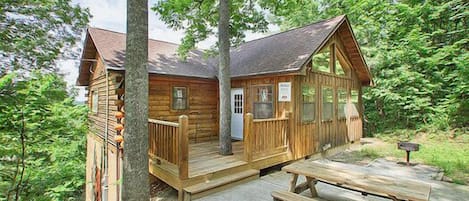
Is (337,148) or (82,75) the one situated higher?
(82,75)

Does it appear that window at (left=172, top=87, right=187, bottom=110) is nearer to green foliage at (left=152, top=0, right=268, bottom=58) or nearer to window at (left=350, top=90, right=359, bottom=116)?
green foliage at (left=152, top=0, right=268, bottom=58)

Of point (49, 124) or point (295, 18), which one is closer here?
point (49, 124)

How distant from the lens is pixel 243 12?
733 centimetres

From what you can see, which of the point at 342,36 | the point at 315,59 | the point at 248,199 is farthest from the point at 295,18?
the point at 248,199

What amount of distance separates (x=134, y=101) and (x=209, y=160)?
2559 mm

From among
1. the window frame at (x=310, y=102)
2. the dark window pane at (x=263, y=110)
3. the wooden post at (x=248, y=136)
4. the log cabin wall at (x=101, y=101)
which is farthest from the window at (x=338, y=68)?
the log cabin wall at (x=101, y=101)

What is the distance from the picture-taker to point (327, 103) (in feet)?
26.1

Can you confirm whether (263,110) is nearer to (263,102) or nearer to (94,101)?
(263,102)

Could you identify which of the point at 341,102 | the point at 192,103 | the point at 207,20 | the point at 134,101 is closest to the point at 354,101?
the point at 341,102

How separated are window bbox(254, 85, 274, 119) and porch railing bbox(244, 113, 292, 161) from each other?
820mm

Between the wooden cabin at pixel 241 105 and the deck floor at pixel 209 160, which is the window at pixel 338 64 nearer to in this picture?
the wooden cabin at pixel 241 105

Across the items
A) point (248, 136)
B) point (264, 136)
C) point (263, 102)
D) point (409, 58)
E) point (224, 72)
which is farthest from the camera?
point (409, 58)

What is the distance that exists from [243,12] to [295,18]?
10975 mm

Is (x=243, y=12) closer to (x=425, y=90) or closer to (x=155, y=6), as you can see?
(x=155, y=6)
